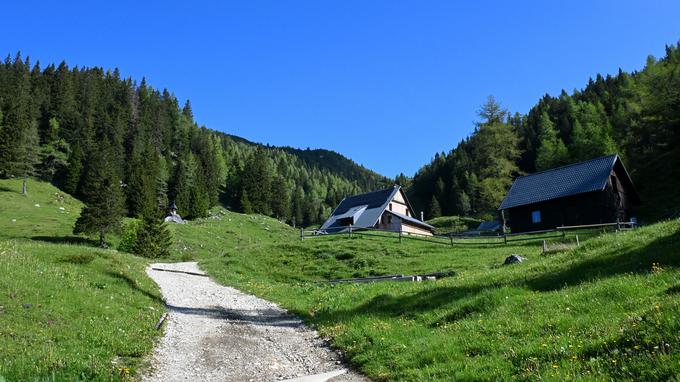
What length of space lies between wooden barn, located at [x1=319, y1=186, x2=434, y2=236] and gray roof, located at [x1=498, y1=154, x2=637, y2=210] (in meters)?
17.3

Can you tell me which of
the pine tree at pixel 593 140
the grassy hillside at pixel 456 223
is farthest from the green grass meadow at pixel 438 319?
the grassy hillside at pixel 456 223

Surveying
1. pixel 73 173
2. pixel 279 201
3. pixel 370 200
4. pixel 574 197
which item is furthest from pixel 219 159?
pixel 574 197

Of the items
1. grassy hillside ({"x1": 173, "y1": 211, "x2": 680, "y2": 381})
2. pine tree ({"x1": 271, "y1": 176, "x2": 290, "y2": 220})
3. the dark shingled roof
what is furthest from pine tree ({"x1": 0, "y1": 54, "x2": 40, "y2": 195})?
grassy hillside ({"x1": 173, "y1": 211, "x2": 680, "y2": 381})

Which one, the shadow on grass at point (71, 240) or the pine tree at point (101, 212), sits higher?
the pine tree at point (101, 212)

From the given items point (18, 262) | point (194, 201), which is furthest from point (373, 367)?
point (194, 201)

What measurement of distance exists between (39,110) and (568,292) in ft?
482

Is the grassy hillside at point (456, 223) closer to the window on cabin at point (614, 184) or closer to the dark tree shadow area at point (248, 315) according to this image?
the window on cabin at point (614, 184)

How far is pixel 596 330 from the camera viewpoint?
895 centimetres

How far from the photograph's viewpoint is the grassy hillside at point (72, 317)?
29.9 ft

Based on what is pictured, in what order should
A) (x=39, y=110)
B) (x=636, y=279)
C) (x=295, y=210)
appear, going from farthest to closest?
(x=295, y=210) → (x=39, y=110) → (x=636, y=279)

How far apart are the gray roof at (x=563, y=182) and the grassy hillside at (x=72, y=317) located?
48331 mm

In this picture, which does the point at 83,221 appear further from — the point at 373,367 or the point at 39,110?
the point at 39,110

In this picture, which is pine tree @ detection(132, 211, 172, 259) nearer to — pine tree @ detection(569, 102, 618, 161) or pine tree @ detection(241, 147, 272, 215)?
pine tree @ detection(241, 147, 272, 215)

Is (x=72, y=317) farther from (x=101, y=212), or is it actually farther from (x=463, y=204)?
(x=463, y=204)
